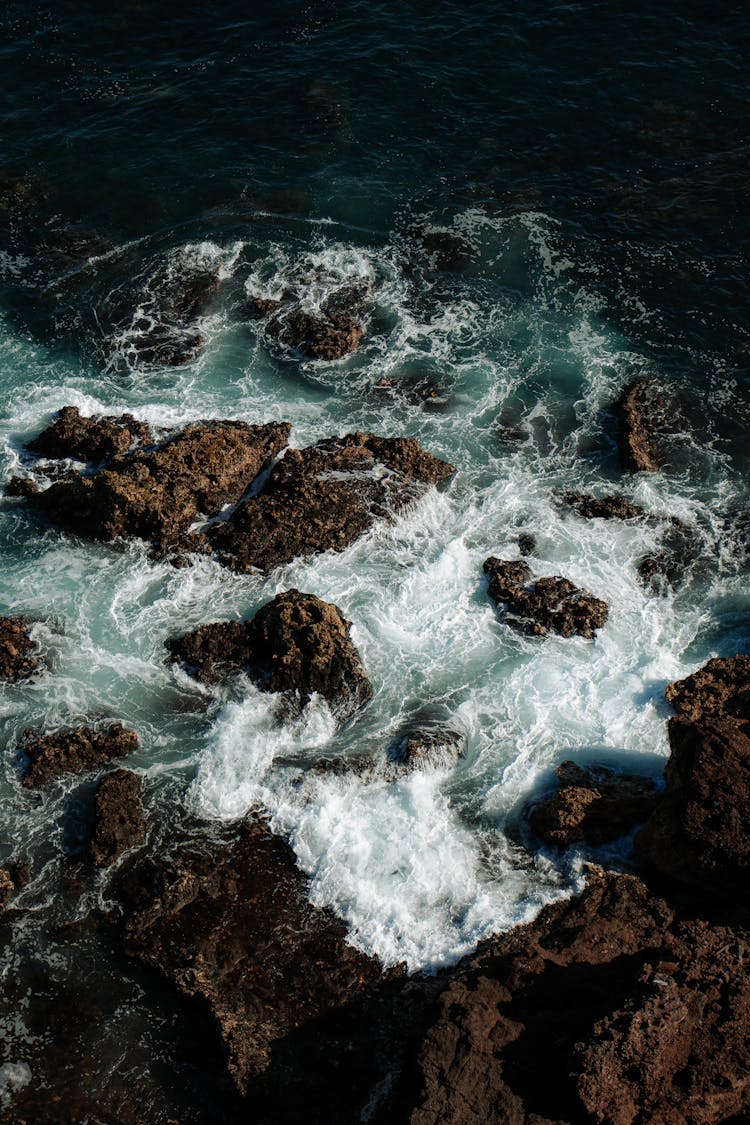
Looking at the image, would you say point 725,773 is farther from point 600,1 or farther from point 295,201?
point 600,1

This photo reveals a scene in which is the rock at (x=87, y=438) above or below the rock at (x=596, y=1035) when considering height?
above

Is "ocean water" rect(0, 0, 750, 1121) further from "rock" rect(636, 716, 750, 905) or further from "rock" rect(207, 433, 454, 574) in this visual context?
"rock" rect(636, 716, 750, 905)

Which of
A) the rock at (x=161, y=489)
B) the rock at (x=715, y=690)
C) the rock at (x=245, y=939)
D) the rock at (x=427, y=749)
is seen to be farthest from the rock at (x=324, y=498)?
the rock at (x=715, y=690)

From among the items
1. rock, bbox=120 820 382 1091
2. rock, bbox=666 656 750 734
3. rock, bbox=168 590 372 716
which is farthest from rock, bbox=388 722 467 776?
rock, bbox=666 656 750 734

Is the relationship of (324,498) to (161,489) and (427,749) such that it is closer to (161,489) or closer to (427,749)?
(161,489)

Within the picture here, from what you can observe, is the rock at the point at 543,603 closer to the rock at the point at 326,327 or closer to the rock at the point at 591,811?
the rock at the point at 591,811

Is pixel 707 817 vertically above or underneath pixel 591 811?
above

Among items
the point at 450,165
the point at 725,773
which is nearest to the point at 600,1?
the point at 450,165

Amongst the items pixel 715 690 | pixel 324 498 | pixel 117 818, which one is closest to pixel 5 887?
pixel 117 818
